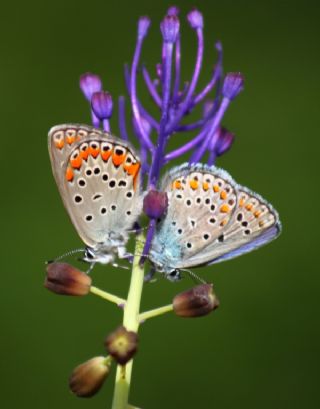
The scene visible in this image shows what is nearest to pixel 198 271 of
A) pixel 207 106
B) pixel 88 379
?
pixel 207 106

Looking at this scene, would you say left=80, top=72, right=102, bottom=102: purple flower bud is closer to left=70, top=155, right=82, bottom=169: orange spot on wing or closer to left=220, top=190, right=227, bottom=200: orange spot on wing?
left=70, top=155, right=82, bottom=169: orange spot on wing

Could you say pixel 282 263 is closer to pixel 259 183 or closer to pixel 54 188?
pixel 259 183

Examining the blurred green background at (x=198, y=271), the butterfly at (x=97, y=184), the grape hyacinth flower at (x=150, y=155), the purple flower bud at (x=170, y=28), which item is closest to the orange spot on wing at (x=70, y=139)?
the butterfly at (x=97, y=184)

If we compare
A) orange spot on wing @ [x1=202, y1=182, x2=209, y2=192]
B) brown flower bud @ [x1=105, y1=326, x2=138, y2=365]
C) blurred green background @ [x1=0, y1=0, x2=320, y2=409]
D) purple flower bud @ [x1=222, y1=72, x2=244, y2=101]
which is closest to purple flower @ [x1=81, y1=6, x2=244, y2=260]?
purple flower bud @ [x1=222, y1=72, x2=244, y2=101]

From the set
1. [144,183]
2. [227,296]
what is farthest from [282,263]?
[144,183]

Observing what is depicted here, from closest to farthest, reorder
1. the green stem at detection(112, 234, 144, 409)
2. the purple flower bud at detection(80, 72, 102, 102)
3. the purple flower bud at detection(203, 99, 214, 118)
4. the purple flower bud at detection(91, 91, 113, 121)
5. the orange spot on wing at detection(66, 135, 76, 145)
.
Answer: the green stem at detection(112, 234, 144, 409) → the orange spot on wing at detection(66, 135, 76, 145) → the purple flower bud at detection(91, 91, 113, 121) → the purple flower bud at detection(80, 72, 102, 102) → the purple flower bud at detection(203, 99, 214, 118)

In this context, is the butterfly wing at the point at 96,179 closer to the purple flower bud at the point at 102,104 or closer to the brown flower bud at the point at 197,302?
the purple flower bud at the point at 102,104

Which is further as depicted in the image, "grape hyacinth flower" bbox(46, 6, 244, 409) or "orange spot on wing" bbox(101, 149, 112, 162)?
"orange spot on wing" bbox(101, 149, 112, 162)
